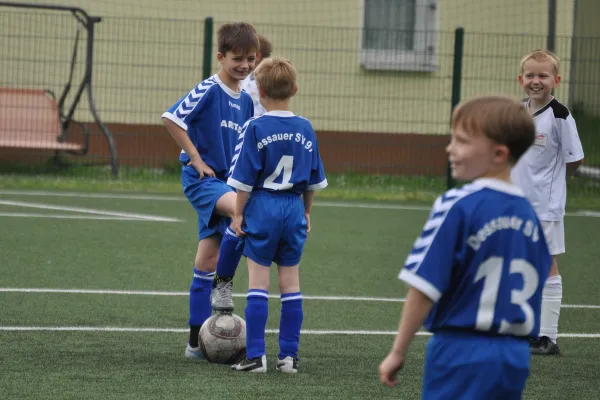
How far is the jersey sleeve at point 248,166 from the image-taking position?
540 cm

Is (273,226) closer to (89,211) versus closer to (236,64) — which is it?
(236,64)

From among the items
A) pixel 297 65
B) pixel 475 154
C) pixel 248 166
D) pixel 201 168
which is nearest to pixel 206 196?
pixel 201 168

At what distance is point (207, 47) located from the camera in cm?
1432

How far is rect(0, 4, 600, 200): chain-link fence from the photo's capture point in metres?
14.8

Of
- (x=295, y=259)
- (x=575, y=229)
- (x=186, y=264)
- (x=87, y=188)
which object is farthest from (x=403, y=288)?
(x=87, y=188)

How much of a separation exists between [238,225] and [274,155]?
0.39 meters

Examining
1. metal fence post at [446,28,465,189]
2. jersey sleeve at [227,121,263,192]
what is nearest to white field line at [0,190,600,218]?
metal fence post at [446,28,465,189]

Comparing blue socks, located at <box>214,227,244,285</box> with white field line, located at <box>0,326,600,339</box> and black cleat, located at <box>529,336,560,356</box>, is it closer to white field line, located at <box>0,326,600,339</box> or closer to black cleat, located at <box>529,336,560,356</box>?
white field line, located at <box>0,326,600,339</box>

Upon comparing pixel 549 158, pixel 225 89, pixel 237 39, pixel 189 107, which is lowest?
pixel 549 158

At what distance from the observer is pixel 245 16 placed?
651 inches

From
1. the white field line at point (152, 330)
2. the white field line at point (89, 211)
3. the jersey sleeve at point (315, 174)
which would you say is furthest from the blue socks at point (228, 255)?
the white field line at point (89, 211)

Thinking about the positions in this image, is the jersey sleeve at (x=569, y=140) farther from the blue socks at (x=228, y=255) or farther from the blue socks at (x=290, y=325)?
the blue socks at (x=228, y=255)

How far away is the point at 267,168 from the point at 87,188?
347 inches

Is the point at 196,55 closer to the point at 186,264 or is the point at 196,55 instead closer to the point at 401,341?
the point at 186,264
